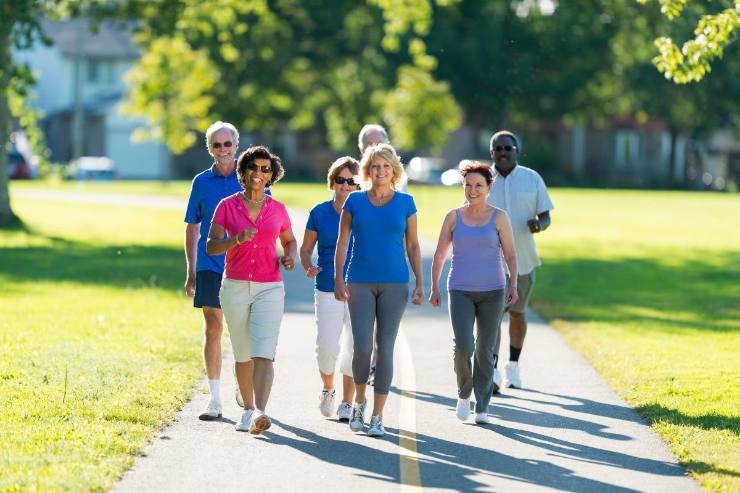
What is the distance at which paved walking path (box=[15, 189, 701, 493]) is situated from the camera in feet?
26.0

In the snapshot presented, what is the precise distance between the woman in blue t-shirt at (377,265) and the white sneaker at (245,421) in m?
0.66

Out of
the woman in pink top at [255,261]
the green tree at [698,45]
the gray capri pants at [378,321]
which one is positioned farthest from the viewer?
the green tree at [698,45]

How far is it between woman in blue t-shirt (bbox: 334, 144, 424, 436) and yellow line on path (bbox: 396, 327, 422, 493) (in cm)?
30

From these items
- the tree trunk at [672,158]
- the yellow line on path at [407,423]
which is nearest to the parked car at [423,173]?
the tree trunk at [672,158]

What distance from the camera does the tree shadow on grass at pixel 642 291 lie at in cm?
1803

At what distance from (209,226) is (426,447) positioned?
2.16 m

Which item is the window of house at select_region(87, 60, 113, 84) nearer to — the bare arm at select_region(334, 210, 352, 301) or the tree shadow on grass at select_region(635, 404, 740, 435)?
the tree shadow on grass at select_region(635, 404, 740, 435)

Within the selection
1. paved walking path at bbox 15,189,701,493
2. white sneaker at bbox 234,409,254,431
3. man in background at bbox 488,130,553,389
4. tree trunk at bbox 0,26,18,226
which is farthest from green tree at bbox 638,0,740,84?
tree trunk at bbox 0,26,18,226

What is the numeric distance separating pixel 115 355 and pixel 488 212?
14.6 ft

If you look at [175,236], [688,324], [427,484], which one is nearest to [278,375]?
[427,484]

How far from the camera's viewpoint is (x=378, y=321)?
30.7 feet

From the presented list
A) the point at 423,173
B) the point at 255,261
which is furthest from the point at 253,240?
the point at 423,173

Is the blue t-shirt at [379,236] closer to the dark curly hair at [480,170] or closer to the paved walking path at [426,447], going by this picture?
the dark curly hair at [480,170]

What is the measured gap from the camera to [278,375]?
39.4ft
